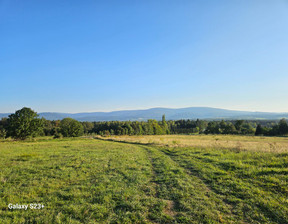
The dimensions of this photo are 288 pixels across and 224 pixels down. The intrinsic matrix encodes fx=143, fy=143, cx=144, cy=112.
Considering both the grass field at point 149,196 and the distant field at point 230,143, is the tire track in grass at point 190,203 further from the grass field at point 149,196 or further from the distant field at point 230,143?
the distant field at point 230,143

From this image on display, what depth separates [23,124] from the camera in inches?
1647

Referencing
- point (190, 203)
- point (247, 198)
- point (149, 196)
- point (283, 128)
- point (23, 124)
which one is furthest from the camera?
point (283, 128)

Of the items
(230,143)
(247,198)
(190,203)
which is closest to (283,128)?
(230,143)

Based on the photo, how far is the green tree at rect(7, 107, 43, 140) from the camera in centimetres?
4131

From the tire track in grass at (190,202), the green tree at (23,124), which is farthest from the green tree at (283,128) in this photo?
the green tree at (23,124)

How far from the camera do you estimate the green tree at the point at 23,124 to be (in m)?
41.3

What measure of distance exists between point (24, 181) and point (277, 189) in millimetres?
15312

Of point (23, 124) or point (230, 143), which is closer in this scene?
point (230, 143)

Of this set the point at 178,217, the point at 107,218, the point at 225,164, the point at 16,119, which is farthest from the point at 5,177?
the point at 16,119

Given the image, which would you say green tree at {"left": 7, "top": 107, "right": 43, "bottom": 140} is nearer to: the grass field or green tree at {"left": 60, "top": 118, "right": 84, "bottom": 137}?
green tree at {"left": 60, "top": 118, "right": 84, "bottom": 137}

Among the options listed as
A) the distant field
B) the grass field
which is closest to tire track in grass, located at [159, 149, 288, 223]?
the grass field

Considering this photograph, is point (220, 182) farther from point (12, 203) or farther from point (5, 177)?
point (5, 177)

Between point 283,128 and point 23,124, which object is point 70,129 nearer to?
point 23,124

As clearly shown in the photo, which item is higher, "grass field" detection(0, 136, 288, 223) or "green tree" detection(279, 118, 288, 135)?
"grass field" detection(0, 136, 288, 223)
